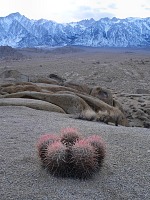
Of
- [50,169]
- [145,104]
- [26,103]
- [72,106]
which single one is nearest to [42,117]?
[26,103]

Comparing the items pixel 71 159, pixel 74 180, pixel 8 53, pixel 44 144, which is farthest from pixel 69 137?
pixel 8 53

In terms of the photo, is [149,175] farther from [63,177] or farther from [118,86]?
[118,86]

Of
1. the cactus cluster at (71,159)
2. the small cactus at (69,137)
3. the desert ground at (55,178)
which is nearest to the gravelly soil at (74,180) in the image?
the desert ground at (55,178)

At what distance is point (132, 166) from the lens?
20.0 feet

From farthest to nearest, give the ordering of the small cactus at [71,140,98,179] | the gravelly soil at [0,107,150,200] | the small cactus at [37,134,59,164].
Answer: the small cactus at [37,134,59,164] → the small cactus at [71,140,98,179] → the gravelly soil at [0,107,150,200]

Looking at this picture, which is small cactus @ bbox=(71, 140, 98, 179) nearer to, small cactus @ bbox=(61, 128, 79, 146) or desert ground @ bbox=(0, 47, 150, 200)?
desert ground @ bbox=(0, 47, 150, 200)

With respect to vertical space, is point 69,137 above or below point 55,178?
above

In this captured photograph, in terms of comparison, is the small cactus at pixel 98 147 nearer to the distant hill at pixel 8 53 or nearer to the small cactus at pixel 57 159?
the small cactus at pixel 57 159

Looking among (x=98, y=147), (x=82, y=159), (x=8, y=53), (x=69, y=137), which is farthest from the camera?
(x=8, y=53)

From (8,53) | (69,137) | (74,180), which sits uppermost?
(69,137)

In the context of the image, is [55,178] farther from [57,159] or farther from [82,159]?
[82,159]

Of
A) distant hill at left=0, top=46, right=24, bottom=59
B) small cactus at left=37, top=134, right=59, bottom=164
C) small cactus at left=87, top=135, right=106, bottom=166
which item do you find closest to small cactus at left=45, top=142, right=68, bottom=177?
small cactus at left=37, top=134, right=59, bottom=164

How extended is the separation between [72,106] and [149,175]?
770 centimetres

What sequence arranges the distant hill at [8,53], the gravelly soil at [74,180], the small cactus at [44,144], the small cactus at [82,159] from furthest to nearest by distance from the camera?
the distant hill at [8,53], the small cactus at [44,144], the small cactus at [82,159], the gravelly soil at [74,180]
